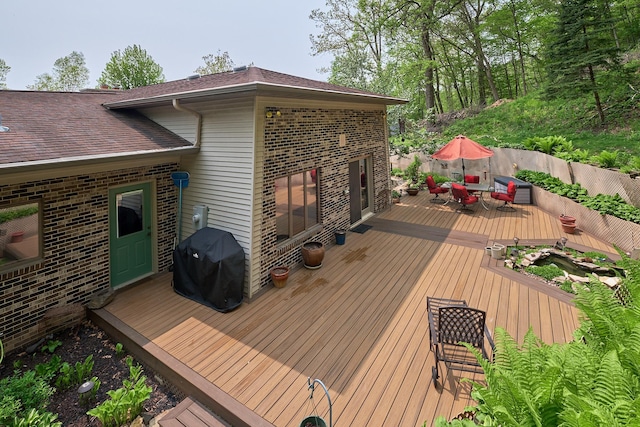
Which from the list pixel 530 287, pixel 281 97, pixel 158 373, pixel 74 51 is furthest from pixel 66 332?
pixel 74 51

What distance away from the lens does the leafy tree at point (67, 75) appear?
Answer: 37031mm

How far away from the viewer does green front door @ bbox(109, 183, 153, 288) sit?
5.82 m

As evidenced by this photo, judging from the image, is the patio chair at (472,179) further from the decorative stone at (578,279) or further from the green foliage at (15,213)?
the green foliage at (15,213)

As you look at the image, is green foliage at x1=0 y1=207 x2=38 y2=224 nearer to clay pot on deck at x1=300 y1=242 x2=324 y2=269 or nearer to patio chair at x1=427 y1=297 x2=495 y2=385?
clay pot on deck at x1=300 y1=242 x2=324 y2=269

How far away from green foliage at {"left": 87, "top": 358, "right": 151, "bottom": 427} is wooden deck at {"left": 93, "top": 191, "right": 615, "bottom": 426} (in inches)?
18.5

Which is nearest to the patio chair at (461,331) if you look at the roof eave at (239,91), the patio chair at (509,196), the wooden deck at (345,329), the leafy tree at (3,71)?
the wooden deck at (345,329)

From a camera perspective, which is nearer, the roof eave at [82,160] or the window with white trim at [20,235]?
the roof eave at [82,160]

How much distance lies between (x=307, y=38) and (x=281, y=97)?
66.0ft

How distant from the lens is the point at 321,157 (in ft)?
25.1

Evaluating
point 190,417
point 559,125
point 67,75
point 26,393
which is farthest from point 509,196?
point 67,75

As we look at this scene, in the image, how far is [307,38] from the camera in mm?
22906

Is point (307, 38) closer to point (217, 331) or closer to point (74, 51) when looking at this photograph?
point (217, 331)

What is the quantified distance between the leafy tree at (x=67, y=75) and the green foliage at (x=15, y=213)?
4338 cm

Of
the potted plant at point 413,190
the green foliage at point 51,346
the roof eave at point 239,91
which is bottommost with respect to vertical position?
the green foliage at point 51,346
